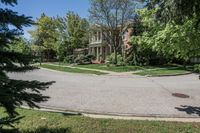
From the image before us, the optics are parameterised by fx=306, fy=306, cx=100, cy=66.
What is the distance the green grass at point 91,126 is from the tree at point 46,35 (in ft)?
172

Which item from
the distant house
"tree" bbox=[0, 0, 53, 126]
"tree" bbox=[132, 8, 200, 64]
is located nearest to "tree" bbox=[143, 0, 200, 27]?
"tree" bbox=[132, 8, 200, 64]

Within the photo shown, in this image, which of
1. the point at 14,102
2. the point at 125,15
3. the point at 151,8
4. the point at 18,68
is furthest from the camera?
the point at 125,15

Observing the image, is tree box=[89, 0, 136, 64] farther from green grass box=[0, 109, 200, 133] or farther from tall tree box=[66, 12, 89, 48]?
green grass box=[0, 109, 200, 133]

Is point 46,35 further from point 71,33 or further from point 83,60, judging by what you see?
point 83,60

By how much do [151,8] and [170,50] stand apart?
1377 millimetres

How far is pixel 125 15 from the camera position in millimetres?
38625

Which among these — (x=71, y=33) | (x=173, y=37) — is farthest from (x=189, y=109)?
(x=71, y=33)

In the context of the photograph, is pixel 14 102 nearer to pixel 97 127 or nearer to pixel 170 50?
pixel 97 127

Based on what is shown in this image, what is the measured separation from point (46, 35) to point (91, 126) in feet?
193

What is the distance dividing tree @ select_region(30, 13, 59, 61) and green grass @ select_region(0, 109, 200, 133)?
52.4 m

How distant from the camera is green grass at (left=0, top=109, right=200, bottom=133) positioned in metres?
6.89

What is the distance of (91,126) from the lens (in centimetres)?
725

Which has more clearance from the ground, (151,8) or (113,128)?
(151,8)

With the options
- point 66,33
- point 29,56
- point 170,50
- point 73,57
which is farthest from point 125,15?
point 29,56
